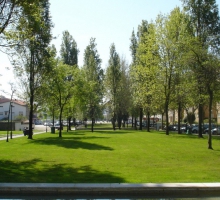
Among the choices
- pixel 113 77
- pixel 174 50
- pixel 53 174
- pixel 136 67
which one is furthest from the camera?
pixel 113 77

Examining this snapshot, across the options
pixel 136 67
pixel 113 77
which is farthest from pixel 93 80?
pixel 136 67

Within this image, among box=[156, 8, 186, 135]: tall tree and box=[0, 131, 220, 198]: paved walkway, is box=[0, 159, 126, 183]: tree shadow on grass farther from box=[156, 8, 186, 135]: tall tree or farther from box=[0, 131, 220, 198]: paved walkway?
box=[156, 8, 186, 135]: tall tree

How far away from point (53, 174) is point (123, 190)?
3.95 metres

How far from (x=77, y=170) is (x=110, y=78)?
153ft

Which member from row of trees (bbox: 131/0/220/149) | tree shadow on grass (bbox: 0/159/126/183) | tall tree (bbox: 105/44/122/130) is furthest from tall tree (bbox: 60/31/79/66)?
tree shadow on grass (bbox: 0/159/126/183)

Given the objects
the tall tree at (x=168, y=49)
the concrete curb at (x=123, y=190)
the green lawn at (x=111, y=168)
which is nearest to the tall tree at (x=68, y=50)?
the tall tree at (x=168, y=49)

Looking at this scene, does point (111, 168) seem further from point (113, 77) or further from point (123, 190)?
point (113, 77)

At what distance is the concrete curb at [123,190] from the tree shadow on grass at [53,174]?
123 cm

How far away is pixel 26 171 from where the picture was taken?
1420 centimetres

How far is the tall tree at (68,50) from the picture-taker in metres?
71.2

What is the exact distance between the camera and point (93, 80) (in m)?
61.3

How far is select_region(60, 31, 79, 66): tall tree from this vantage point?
7119cm

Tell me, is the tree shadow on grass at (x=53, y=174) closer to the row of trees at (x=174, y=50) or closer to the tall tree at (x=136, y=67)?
the row of trees at (x=174, y=50)

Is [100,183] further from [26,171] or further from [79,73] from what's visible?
[79,73]
